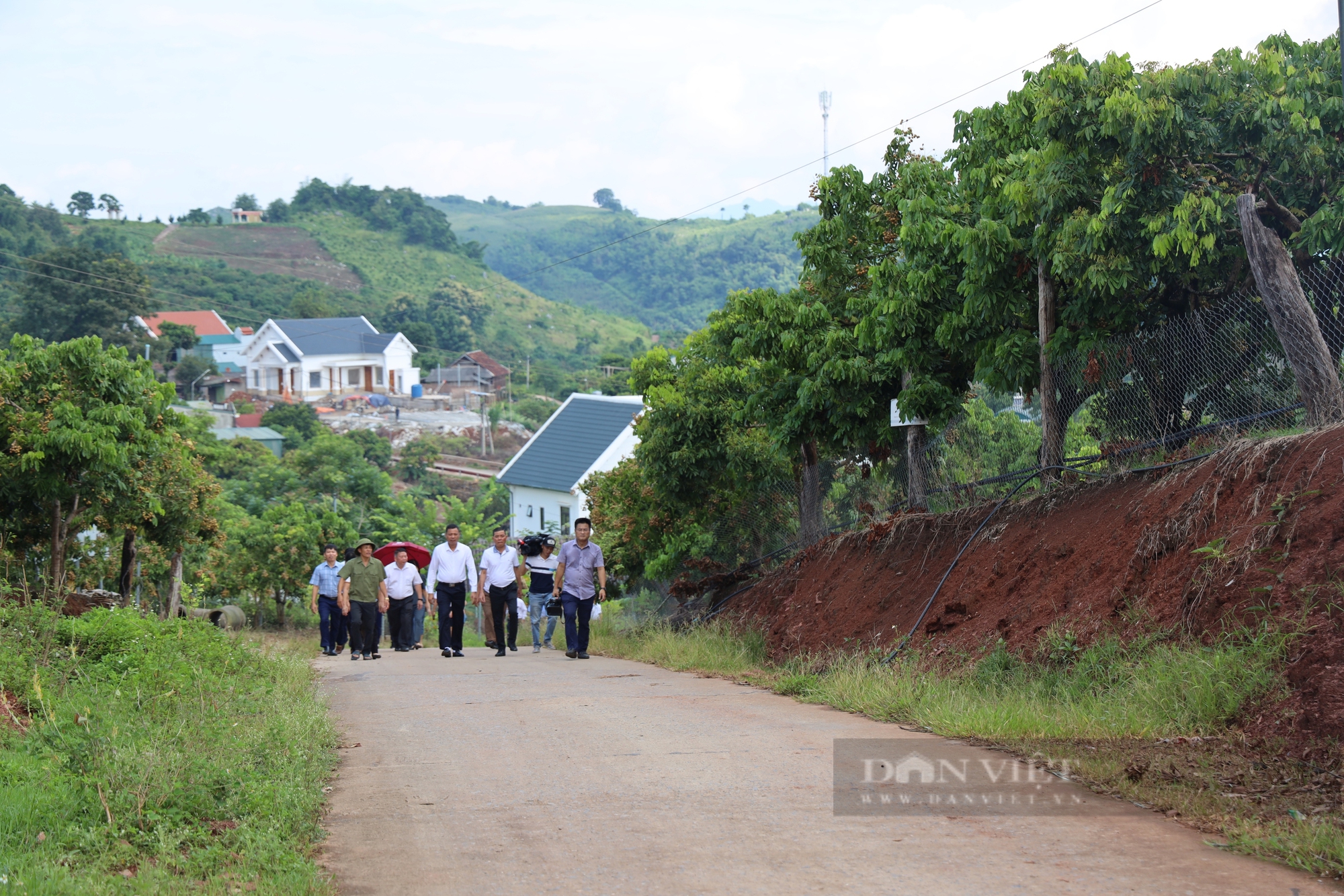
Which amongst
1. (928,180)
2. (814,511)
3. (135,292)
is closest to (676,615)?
(814,511)

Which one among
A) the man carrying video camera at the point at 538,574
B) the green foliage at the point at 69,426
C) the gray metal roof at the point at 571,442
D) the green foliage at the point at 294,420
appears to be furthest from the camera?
the green foliage at the point at 294,420

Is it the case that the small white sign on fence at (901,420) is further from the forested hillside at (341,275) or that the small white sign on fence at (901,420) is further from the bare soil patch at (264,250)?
the bare soil patch at (264,250)

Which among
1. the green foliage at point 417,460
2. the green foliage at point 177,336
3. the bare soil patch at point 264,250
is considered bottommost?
the green foliage at point 417,460

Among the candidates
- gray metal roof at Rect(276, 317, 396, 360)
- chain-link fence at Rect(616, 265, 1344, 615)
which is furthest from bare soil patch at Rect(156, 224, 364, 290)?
chain-link fence at Rect(616, 265, 1344, 615)

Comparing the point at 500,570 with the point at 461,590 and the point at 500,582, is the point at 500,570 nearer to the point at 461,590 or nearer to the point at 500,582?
the point at 500,582

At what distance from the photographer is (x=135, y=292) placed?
83.5 m

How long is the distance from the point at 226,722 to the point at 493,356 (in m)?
104

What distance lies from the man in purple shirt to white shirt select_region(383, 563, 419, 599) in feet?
7.20

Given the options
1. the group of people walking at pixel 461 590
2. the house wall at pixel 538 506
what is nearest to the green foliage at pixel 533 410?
the house wall at pixel 538 506

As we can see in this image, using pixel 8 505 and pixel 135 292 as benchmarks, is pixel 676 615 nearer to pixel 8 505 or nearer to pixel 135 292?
pixel 8 505

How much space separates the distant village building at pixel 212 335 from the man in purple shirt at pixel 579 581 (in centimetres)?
8186

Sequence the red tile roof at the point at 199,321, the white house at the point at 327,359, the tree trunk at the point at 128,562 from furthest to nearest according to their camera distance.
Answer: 1. the red tile roof at the point at 199,321
2. the white house at the point at 327,359
3. the tree trunk at the point at 128,562

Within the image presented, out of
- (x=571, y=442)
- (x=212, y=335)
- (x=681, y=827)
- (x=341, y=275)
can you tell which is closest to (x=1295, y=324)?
(x=681, y=827)

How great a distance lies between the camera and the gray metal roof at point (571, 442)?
49.3 m
